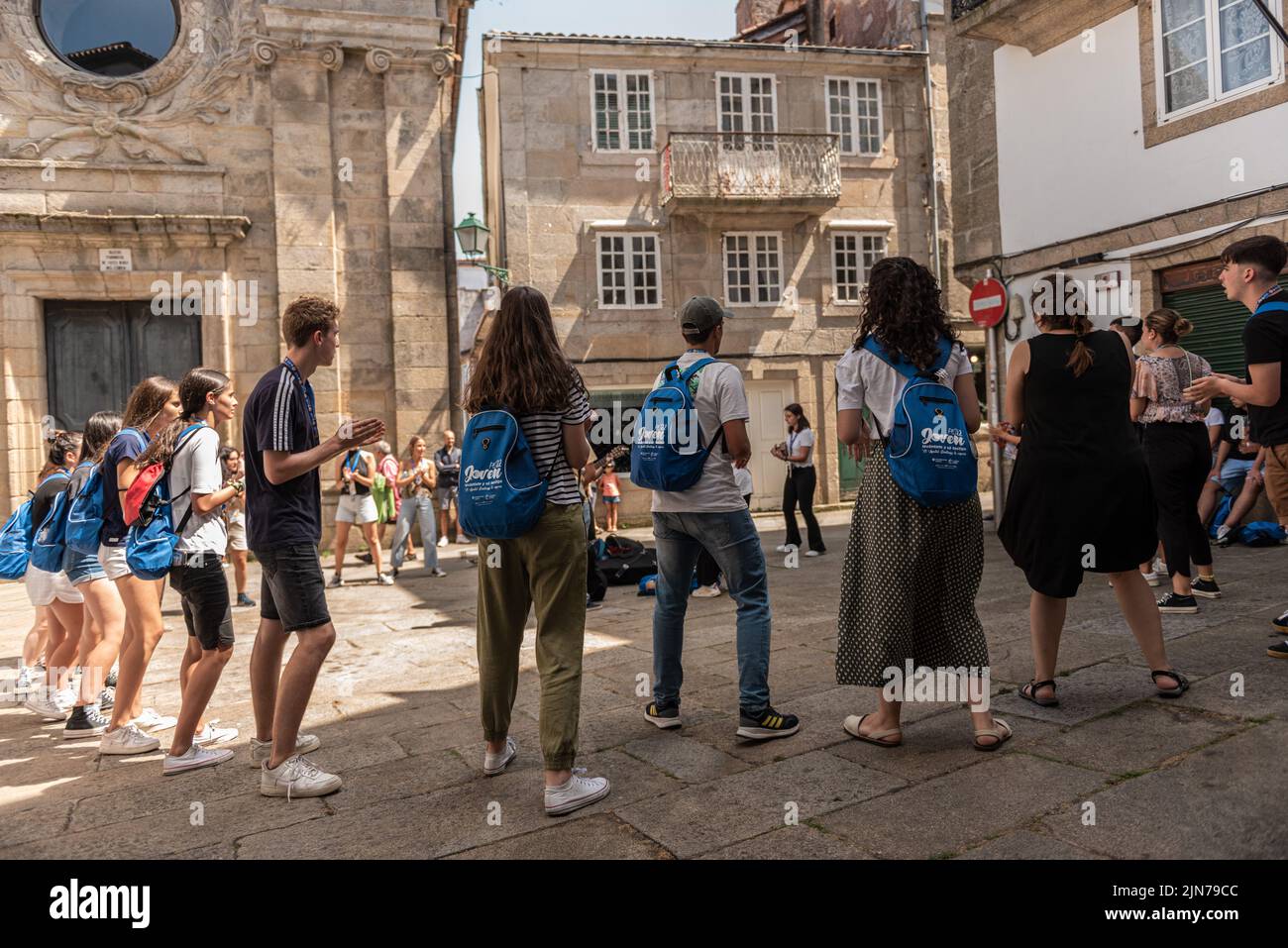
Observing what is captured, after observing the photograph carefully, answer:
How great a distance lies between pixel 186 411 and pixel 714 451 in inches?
97.0

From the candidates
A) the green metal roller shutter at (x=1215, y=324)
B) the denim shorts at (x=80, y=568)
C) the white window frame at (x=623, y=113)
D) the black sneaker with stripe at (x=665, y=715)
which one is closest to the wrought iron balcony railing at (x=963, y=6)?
the green metal roller shutter at (x=1215, y=324)

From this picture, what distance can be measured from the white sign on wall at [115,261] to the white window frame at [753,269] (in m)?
11.4

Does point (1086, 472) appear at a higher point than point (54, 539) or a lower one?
higher

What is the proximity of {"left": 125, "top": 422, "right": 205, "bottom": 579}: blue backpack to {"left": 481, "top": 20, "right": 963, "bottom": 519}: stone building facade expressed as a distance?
1512cm

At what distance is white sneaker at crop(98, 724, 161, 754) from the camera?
4.79 meters

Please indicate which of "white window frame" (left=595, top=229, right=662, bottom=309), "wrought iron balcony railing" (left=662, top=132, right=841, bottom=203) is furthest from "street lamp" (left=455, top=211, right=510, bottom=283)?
"wrought iron balcony railing" (left=662, top=132, right=841, bottom=203)

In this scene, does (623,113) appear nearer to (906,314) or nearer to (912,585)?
(906,314)

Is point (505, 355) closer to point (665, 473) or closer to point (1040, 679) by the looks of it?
point (665, 473)

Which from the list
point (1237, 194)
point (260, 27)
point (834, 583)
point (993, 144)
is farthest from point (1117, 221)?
point (260, 27)

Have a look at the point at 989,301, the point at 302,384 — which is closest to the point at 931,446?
the point at 302,384

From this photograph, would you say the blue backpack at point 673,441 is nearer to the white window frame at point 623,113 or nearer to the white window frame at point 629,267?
the white window frame at point 629,267

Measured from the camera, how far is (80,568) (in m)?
5.12

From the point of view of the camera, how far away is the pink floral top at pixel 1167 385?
6387 millimetres

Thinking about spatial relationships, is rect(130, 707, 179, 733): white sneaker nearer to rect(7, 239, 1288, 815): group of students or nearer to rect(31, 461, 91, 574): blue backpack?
rect(7, 239, 1288, 815): group of students
